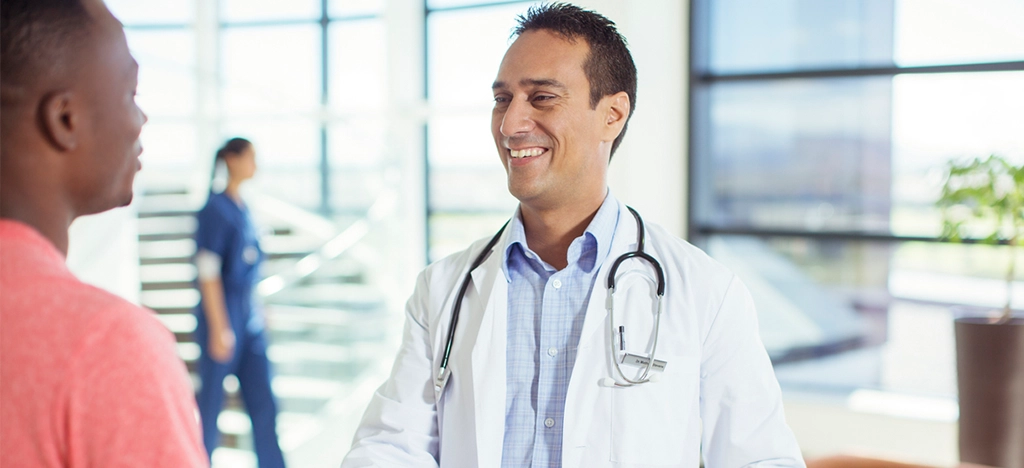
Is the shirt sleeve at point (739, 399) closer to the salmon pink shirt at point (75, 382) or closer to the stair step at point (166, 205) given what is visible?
the salmon pink shirt at point (75, 382)

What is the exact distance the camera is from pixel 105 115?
1.87 ft

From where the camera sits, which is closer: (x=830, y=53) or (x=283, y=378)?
(x=830, y=53)

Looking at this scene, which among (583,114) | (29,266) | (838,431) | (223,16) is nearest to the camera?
(29,266)

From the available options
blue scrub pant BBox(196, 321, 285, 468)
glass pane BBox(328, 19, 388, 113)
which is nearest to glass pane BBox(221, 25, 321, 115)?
glass pane BBox(328, 19, 388, 113)

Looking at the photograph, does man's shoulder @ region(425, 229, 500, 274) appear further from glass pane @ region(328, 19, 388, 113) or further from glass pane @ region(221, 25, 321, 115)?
glass pane @ region(328, 19, 388, 113)

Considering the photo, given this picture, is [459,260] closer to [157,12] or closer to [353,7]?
[353,7]

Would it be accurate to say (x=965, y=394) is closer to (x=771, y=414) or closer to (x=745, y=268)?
(x=745, y=268)

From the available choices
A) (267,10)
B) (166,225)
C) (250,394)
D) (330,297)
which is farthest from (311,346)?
(267,10)

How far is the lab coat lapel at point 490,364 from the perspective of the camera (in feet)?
3.85

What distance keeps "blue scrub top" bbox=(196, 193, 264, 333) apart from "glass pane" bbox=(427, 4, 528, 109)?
2092 mm

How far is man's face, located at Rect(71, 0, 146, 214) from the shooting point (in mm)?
559

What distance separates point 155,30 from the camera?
570cm

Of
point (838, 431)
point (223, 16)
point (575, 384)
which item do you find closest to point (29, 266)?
point (575, 384)

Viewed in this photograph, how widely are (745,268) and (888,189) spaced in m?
0.77
